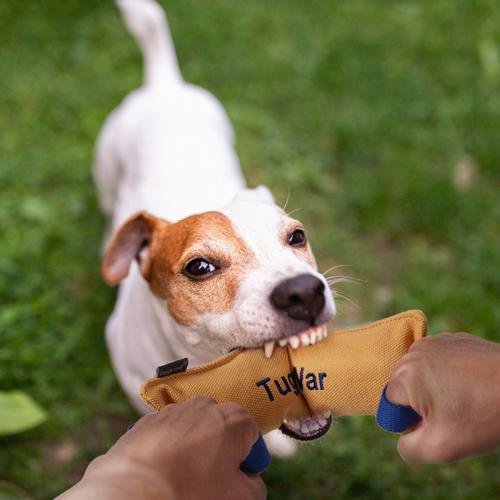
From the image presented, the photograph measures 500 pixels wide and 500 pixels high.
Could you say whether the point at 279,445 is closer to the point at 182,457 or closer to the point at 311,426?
the point at 311,426

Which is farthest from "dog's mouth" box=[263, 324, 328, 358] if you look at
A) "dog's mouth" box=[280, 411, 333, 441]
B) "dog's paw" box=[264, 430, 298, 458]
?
"dog's paw" box=[264, 430, 298, 458]

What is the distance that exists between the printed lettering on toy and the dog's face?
11 centimetres

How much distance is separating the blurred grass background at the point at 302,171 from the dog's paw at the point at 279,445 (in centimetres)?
9

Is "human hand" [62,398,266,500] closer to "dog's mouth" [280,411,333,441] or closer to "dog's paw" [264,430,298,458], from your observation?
"dog's mouth" [280,411,333,441]

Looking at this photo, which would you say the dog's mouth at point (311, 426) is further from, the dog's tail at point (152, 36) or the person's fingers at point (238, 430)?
the dog's tail at point (152, 36)

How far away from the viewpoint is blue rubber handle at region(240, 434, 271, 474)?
5.45 feet

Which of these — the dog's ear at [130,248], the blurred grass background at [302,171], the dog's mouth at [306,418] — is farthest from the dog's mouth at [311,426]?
the blurred grass background at [302,171]

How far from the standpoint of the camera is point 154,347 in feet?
8.90

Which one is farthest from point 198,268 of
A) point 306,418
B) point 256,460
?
point 256,460

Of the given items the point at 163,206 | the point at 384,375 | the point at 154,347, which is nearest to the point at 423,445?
the point at 384,375

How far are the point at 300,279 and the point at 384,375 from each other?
0.41 meters

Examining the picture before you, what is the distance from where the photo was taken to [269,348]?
1.99 metres

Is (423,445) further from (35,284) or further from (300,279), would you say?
(35,284)

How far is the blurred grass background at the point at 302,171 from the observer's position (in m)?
3.28
